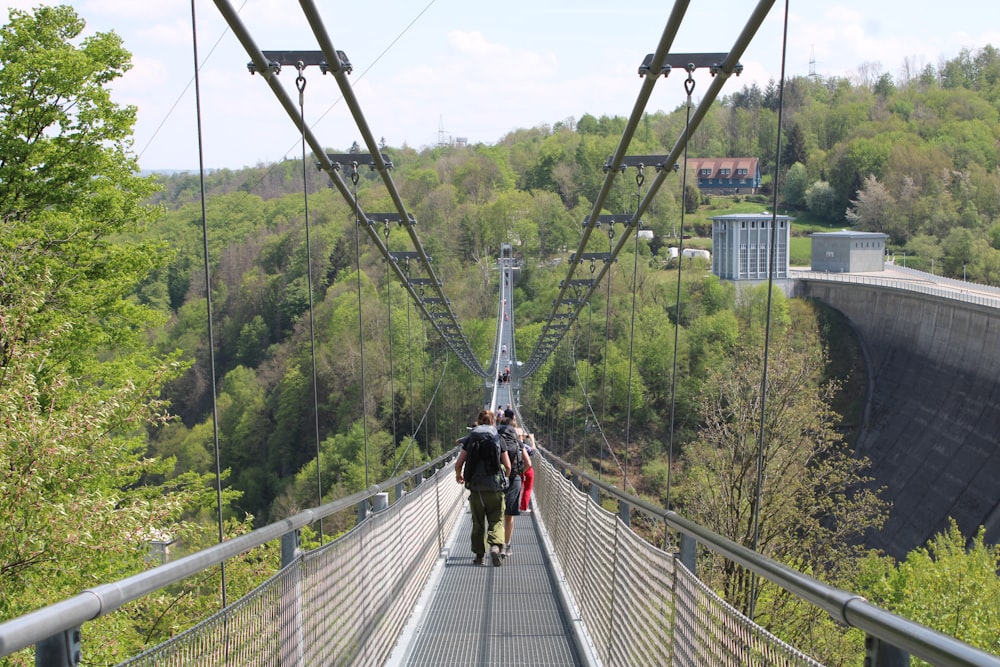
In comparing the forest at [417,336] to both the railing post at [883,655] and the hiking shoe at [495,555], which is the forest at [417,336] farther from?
the railing post at [883,655]

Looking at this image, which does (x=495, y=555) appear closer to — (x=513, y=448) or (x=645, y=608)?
(x=513, y=448)

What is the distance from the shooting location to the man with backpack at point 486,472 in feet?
17.7

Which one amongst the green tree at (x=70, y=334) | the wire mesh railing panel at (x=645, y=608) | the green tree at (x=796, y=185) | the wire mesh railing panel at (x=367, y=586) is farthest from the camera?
the green tree at (x=796, y=185)

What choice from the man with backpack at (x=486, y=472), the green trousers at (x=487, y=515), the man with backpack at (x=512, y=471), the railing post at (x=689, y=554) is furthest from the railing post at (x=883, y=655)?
the man with backpack at (x=512, y=471)

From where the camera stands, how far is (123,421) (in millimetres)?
6605

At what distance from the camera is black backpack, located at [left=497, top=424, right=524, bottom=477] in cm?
602

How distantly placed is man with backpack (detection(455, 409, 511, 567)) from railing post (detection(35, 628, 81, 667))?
409cm

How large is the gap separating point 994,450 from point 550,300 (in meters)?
24.7

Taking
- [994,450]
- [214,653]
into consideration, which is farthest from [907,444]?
[214,653]

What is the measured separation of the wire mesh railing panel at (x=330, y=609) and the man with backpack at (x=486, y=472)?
380 mm

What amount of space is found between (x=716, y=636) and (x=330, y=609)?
3.92ft

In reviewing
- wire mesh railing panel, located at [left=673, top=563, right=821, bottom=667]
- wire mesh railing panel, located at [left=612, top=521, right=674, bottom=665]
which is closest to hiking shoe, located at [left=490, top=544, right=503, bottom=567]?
wire mesh railing panel, located at [left=612, top=521, right=674, bottom=665]

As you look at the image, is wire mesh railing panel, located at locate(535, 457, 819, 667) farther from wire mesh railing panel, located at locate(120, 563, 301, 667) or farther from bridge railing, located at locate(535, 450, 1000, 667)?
wire mesh railing panel, located at locate(120, 563, 301, 667)

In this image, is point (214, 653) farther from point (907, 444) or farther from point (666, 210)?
point (666, 210)
